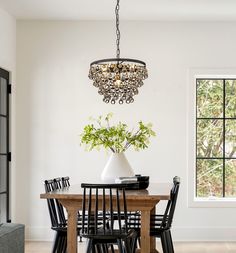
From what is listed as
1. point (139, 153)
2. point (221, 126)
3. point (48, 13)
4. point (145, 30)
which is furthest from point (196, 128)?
point (48, 13)

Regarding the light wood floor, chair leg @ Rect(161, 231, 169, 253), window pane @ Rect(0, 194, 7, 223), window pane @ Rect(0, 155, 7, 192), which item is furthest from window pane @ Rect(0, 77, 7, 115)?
chair leg @ Rect(161, 231, 169, 253)

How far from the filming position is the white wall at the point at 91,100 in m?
7.41

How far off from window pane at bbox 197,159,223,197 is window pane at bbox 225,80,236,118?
25.3 inches

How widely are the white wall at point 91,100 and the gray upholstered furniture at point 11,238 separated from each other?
12.6 ft

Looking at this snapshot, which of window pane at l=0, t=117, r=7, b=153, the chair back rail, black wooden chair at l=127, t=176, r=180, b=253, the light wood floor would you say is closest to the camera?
the chair back rail

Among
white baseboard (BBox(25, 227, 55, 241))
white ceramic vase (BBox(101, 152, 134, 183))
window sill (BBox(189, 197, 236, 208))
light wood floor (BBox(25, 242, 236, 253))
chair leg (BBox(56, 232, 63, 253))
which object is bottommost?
light wood floor (BBox(25, 242, 236, 253))

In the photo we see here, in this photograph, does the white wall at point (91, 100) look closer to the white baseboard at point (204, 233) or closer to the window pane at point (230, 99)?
the white baseboard at point (204, 233)

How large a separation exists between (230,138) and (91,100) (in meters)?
1.92

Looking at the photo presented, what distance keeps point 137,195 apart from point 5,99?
3049mm

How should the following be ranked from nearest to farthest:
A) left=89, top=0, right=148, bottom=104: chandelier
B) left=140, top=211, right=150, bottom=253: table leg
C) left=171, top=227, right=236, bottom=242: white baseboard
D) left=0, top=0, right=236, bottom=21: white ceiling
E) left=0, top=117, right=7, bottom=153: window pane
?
left=140, top=211, right=150, bottom=253: table leg < left=89, top=0, right=148, bottom=104: chandelier < left=0, top=0, right=236, bottom=21: white ceiling < left=0, top=117, right=7, bottom=153: window pane < left=171, top=227, right=236, bottom=242: white baseboard

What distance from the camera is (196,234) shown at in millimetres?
7371

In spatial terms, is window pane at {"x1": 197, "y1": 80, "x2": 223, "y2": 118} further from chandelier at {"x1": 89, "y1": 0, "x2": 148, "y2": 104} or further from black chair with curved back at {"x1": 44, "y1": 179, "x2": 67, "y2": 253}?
black chair with curved back at {"x1": 44, "y1": 179, "x2": 67, "y2": 253}

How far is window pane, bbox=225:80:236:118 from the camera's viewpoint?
7.65m

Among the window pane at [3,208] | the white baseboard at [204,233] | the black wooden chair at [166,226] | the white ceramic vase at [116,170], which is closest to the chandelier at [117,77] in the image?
the white ceramic vase at [116,170]
